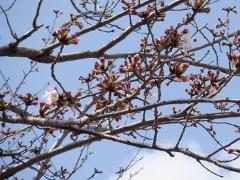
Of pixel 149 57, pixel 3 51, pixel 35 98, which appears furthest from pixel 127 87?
pixel 3 51

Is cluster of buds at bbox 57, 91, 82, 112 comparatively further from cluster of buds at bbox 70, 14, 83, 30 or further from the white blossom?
cluster of buds at bbox 70, 14, 83, 30

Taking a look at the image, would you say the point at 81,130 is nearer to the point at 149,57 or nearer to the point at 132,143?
the point at 132,143

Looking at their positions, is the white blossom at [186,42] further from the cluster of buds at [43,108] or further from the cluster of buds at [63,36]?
the cluster of buds at [43,108]

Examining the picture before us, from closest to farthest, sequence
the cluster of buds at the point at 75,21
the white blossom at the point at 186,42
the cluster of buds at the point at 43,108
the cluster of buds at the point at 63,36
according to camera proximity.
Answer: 1. the cluster of buds at the point at 63,36
2. the cluster of buds at the point at 43,108
3. the white blossom at the point at 186,42
4. the cluster of buds at the point at 75,21

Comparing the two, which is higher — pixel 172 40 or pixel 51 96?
pixel 172 40

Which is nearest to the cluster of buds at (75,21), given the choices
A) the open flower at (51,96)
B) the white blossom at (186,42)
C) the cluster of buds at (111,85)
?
the open flower at (51,96)

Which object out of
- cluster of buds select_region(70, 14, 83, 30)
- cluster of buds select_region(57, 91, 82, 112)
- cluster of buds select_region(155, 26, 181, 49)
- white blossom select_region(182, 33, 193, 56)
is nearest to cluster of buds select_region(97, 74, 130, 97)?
cluster of buds select_region(57, 91, 82, 112)

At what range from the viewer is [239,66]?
281 centimetres

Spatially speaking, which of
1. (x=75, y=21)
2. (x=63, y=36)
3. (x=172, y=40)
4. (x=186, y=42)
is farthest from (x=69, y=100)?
(x=75, y=21)

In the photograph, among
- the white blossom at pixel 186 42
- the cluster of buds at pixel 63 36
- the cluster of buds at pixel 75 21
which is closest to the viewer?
the cluster of buds at pixel 63 36

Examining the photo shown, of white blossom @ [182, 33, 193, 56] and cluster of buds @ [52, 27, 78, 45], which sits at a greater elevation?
white blossom @ [182, 33, 193, 56]

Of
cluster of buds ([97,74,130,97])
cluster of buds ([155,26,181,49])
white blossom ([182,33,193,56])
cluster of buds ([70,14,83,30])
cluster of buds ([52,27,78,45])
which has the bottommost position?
cluster of buds ([97,74,130,97])

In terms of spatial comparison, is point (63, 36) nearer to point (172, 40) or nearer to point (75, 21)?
point (172, 40)

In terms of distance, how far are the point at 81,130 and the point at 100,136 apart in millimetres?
171
